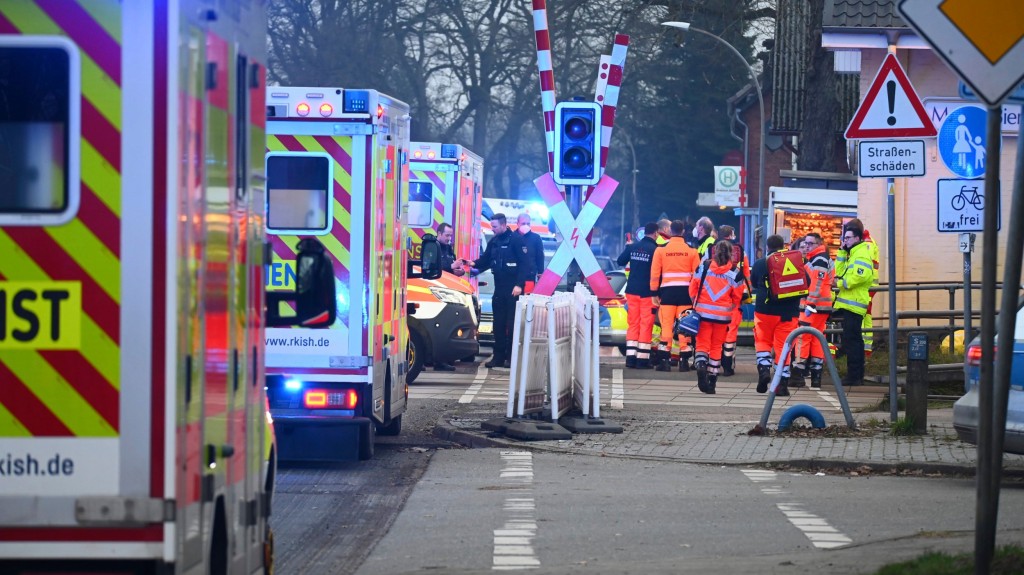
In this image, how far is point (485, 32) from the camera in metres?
53.6

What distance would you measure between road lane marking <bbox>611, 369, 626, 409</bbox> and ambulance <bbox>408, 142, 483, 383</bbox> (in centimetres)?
181

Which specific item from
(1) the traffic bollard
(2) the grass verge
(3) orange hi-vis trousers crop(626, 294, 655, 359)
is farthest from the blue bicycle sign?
(3) orange hi-vis trousers crop(626, 294, 655, 359)

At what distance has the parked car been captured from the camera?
10.5 m

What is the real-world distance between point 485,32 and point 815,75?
23.9 metres

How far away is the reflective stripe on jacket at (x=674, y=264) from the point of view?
21328mm

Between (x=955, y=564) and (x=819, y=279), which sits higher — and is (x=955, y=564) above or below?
below

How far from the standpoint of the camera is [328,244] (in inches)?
464

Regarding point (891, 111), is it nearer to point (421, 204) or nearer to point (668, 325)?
point (668, 325)

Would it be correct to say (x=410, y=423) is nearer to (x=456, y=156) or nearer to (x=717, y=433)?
(x=717, y=433)

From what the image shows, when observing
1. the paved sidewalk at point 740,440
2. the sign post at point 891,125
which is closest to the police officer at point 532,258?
the paved sidewalk at point 740,440

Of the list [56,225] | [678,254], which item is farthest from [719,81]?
[56,225]

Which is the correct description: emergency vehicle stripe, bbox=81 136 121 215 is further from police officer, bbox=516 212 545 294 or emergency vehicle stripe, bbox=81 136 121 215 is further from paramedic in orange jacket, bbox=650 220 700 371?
police officer, bbox=516 212 545 294

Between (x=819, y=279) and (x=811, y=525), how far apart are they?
434 inches

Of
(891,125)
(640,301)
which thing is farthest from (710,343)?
(891,125)
